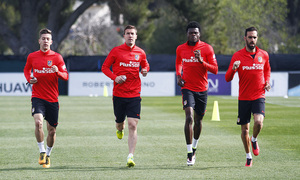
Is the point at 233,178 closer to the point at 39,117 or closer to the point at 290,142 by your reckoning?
the point at 39,117

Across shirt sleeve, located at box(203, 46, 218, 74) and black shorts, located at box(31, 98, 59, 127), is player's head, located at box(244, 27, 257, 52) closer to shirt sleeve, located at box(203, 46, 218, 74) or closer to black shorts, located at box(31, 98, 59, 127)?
shirt sleeve, located at box(203, 46, 218, 74)

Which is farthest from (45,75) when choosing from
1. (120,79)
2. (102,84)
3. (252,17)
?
(252,17)

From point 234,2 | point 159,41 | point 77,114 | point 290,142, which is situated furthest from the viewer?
point 159,41

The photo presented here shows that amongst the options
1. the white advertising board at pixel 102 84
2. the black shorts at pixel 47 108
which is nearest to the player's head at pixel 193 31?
the black shorts at pixel 47 108

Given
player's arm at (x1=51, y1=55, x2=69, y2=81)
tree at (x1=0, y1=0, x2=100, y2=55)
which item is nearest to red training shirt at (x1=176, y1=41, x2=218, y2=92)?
player's arm at (x1=51, y1=55, x2=69, y2=81)

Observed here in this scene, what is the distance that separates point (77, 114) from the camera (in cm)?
1980

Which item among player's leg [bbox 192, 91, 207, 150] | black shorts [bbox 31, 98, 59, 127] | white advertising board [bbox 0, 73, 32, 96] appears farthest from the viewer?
white advertising board [bbox 0, 73, 32, 96]

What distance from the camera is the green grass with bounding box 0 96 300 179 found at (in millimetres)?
8523

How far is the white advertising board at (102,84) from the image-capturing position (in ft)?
98.6

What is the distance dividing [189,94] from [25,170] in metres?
2.87

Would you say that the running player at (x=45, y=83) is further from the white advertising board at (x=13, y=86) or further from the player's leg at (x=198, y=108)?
the white advertising board at (x=13, y=86)

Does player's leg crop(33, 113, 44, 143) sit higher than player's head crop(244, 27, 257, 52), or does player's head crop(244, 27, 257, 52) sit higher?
player's head crop(244, 27, 257, 52)

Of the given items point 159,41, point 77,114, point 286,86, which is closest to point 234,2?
point 159,41

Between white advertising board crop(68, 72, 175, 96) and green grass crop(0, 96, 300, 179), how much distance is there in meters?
10.8
